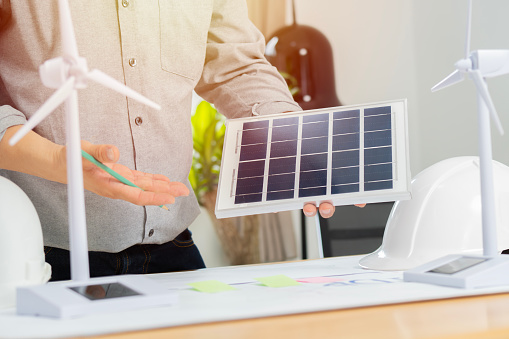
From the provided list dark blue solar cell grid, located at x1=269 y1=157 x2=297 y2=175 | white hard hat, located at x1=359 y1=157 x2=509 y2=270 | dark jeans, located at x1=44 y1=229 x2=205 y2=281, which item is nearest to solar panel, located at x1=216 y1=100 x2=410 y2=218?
dark blue solar cell grid, located at x1=269 y1=157 x2=297 y2=175

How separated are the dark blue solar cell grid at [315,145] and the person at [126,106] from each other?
131mm

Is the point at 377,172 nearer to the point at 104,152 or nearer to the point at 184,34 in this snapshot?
the point at 104,152

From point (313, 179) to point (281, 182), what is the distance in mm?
66

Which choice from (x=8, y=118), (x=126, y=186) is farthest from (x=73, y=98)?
(x=8, y=118)

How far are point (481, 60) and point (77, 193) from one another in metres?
0.70

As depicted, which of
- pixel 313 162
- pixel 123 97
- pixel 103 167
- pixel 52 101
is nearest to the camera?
pixel 52 101

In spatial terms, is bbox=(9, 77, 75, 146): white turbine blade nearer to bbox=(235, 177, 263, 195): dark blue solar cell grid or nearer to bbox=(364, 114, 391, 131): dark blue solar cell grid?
bbox=(235, 177, 263, 195): dark blue solar cell grid

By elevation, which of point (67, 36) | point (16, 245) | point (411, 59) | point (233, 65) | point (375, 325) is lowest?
point (375, 325)

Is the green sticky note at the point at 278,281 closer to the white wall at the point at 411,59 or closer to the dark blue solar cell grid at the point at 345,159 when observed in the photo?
the dark blue solar cell grid at the point at 345,159

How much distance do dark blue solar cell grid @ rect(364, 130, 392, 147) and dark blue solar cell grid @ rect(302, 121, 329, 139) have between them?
9 cm

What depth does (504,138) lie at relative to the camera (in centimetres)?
283

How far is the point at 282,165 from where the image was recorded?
1.26 meters

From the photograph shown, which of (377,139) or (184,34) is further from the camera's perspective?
(184,34)

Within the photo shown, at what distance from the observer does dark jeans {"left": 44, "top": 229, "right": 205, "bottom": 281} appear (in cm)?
137
